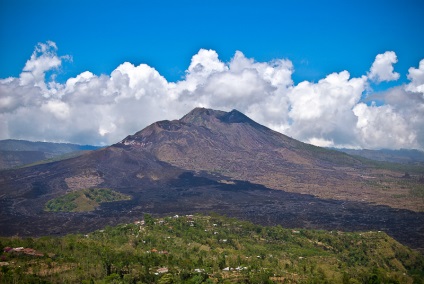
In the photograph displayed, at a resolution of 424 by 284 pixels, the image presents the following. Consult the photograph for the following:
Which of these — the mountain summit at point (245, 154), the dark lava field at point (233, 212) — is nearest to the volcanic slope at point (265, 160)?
the mountain summit at point (245, 154)

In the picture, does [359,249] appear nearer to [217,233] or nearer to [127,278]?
[217,233]

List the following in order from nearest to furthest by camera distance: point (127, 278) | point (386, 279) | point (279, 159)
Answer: point (127, 278) → point (386, 279) → point (279, 159)

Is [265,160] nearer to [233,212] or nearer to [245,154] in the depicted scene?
[245,154]

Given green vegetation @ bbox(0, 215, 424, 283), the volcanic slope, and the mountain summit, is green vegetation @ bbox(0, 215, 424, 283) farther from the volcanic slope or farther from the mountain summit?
the mountain summit

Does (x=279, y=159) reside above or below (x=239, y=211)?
above

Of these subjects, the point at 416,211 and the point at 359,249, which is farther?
the point at 416,211

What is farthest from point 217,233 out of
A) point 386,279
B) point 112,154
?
point 112,154

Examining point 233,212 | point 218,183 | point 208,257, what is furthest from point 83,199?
point 208,257

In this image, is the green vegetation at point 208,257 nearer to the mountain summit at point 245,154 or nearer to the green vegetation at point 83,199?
the green vegetation at point 83,199
